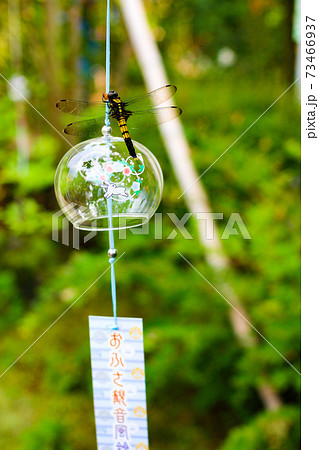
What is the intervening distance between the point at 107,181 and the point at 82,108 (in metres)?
0.17

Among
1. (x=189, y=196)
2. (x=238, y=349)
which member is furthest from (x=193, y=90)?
(x=238, y=349)

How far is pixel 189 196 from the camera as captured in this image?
174 cm

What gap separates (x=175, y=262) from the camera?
6.48ft

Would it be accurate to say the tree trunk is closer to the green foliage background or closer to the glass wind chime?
the green foliage background

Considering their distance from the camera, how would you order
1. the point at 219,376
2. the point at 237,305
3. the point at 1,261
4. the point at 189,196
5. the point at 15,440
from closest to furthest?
the point at 237,305, the point at 189,196, the point at 219,376, the point at 15,440, the point at 1,261

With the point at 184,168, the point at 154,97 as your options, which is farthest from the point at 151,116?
the point at 184,168

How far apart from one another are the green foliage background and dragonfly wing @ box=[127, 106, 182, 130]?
634 millimetres

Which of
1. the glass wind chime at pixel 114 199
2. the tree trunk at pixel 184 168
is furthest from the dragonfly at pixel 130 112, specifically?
the tree trunk at pixel 184 168

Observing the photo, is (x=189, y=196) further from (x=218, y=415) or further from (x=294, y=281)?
(x=218, y=415)

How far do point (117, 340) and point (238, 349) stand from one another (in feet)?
3.61

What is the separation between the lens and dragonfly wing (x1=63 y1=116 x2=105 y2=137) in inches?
31.9

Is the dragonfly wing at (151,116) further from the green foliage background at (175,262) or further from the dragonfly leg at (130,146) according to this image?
the green foliage background at (175,262)

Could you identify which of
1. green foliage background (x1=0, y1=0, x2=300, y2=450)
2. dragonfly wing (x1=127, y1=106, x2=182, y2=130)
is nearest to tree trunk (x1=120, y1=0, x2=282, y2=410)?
green foliage background (x1=0, y1=0, x2=300, y2=450)

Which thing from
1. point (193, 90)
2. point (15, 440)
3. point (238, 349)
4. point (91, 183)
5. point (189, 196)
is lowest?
point (15, 440)
